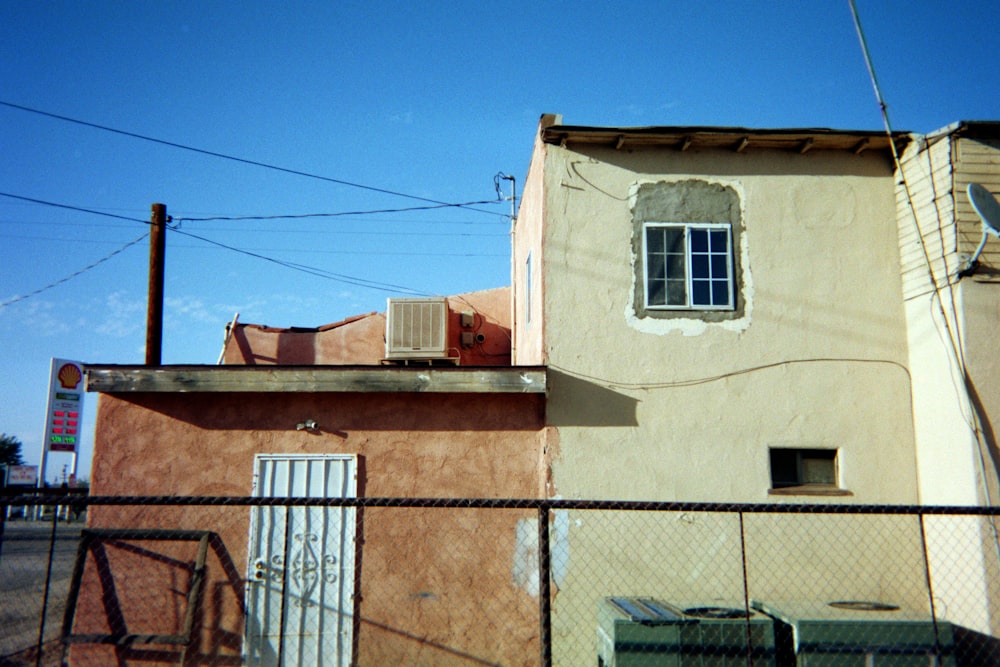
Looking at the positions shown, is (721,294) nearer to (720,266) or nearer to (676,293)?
(720,266)

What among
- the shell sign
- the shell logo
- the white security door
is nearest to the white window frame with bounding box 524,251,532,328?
the white security door

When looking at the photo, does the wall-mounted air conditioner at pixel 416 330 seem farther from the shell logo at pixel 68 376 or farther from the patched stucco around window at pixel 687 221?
the shell logo at pixel 68 376

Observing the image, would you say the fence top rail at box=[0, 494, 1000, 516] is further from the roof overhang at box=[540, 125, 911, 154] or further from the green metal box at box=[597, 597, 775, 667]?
the roof overhang at box=[540, 125, 911, 154]

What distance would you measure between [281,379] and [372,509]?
66.9 inches

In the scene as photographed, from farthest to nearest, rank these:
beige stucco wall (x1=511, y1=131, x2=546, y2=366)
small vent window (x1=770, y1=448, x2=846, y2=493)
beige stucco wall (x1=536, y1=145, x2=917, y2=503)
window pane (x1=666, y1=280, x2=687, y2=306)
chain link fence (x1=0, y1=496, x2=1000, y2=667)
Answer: beige stucco wall (x1=511, y1=131, x2=546, y2=366) → window pane (x1=666, y1=280, x2=687, y2=306) → small vent window (x1=770, y1=448, x2=846, y2=493) → beige stucco wall (x1=536, y1=145, x2=917, y2=503) → chain link fence (x1=0, y1=496, x2=1000, y2=667)

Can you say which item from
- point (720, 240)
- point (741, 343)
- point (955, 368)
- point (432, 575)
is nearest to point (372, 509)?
point (432, 575)

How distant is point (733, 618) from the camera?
609 cm

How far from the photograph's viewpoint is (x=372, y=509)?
8.02 m

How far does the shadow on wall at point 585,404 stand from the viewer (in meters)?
8.23

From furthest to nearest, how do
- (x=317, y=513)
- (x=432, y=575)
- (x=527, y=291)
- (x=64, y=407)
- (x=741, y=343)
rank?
(x=64, y=407)
(x=527, y=291)
(x=741, y=343)
(x=317, y=513)
(x=432, y=575)

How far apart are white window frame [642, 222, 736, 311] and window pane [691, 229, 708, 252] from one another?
0.12 feet

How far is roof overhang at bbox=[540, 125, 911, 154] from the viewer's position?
865 cm

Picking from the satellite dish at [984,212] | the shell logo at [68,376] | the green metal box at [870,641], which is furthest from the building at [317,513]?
the shell logo at [68,376]

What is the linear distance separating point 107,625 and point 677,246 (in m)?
7.43
